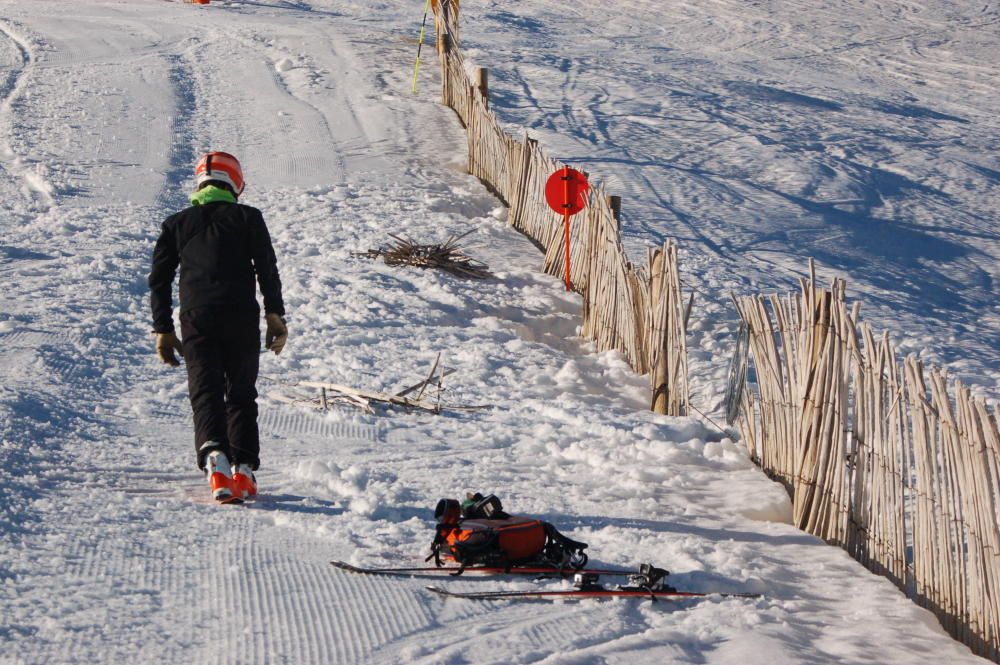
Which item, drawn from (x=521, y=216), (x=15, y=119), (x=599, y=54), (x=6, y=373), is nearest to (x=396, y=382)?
(x=6, y=373)

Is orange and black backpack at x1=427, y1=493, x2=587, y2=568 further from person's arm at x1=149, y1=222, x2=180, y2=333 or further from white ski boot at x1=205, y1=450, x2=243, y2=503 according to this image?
person's arm at x1=149, y1=222, x2=180, y2=333

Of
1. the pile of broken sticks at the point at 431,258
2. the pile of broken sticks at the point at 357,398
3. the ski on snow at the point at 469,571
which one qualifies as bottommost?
the pile of broken sticks at the point at 431,258

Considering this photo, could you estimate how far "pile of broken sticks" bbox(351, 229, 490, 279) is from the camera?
378 inches

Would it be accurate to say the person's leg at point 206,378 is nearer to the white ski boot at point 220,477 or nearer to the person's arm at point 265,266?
the white ski boot at point 220,477

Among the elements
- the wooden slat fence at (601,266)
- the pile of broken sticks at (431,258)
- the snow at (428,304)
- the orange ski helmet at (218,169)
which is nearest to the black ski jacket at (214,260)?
the orange ski helmet at (218,169)

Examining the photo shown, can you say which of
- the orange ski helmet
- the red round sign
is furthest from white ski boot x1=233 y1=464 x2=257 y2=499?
the red round sign

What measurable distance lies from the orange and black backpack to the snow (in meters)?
0.12

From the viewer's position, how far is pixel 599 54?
2047 cm

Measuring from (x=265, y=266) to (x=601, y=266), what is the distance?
14.0ft

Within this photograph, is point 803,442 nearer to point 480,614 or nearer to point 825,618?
point 825,618

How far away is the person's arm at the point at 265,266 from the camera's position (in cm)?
451

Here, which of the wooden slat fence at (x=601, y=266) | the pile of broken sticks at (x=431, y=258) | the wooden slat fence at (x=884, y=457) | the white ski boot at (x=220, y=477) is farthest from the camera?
the pile of broken sticks at (x=431, y=258)

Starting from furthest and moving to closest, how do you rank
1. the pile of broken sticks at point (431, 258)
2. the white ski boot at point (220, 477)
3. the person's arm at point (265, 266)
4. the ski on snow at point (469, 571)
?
the pile of broken sticks at point (431, 258) < the person's arm at point (265, 266) < the white ski boot at point (220, 477) < the ski on snow at point (469, 571)

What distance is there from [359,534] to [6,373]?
2736mm
